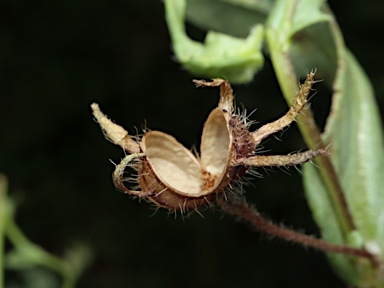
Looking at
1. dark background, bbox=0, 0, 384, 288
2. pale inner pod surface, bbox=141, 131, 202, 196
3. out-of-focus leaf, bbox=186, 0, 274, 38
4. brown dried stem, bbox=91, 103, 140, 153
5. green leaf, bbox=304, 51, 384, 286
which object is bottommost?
dark background, bbox=0, 0, 384, 288

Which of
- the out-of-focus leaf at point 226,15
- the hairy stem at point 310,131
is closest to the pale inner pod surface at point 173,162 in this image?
the hairy stem at point 310,131

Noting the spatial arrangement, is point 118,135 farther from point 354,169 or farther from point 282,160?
point 354,169

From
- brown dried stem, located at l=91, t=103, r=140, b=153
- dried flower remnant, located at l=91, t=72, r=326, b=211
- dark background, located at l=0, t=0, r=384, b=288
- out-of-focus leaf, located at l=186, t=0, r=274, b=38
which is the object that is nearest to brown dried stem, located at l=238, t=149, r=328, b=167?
dried flower remnant, located at l=91, t=72, r=326, b=211

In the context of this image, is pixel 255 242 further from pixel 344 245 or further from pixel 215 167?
pixel 215 167

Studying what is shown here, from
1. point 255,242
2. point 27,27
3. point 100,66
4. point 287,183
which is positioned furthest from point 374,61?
point 27,27

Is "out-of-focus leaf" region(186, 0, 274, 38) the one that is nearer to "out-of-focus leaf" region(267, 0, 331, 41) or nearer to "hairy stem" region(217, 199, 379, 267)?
"out-of-focus leaf" region(267, 0, 331, 41)

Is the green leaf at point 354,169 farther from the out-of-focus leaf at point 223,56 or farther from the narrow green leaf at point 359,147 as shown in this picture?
the out-of-focus leaf at point 223,56
